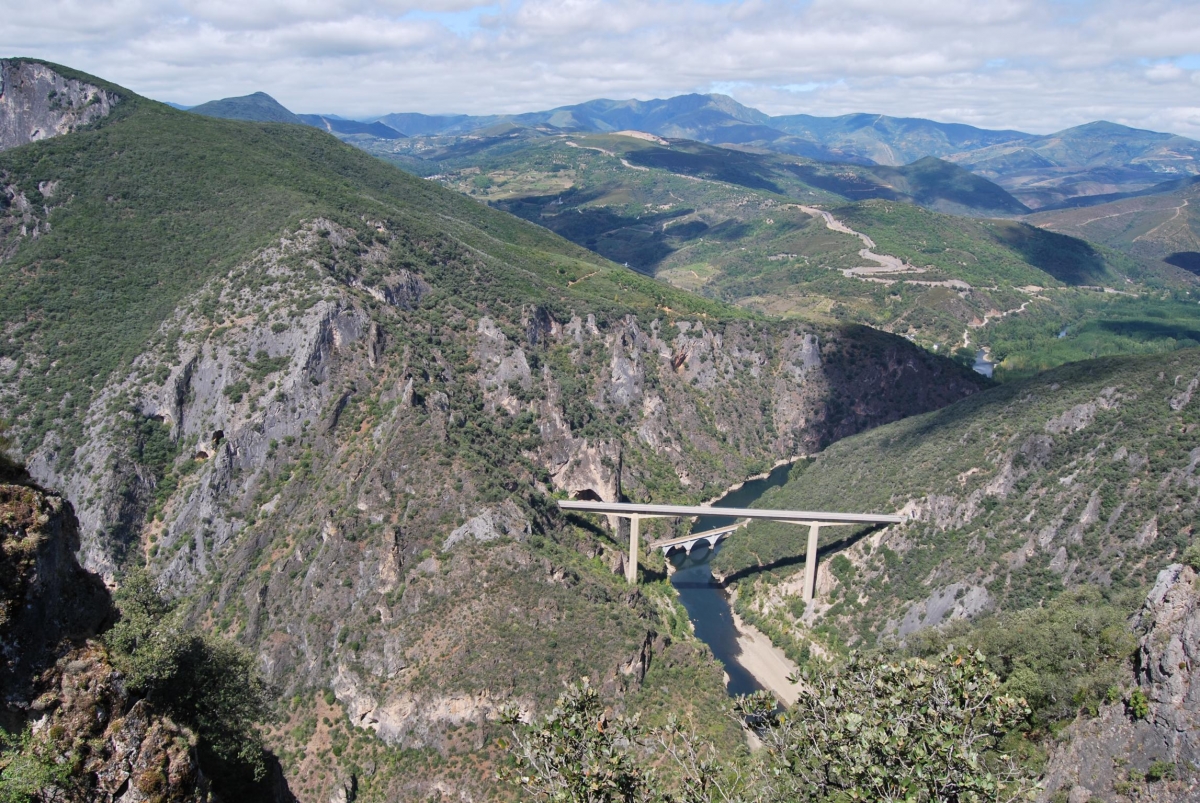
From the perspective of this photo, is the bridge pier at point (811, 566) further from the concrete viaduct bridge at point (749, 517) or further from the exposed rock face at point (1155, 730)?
the exposed rock face at point (1155, 730)

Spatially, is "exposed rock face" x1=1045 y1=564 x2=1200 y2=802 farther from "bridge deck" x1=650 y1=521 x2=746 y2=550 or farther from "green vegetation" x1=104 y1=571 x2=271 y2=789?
"bridge deck" x1=650 y1=521 x2=746 y2=550

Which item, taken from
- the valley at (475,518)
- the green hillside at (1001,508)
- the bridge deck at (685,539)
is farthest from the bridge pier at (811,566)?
the bridge deck at (685,539)

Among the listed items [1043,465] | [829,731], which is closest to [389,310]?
[1043,465]

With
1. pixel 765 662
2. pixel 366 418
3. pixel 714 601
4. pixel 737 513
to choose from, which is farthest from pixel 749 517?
pixel 366 418

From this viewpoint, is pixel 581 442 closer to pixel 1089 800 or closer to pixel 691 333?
pixel 691 333

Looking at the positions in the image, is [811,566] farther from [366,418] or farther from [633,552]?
[366,418]

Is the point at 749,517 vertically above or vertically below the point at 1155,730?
below
